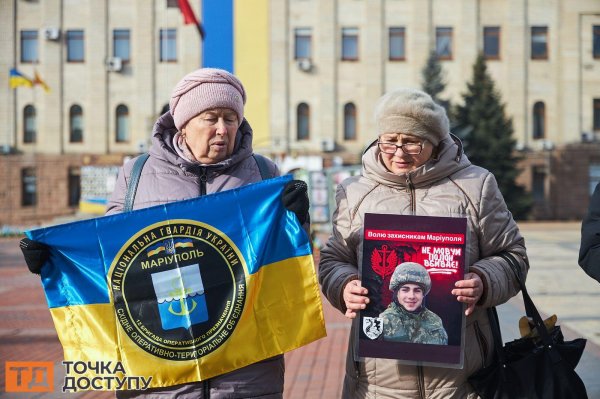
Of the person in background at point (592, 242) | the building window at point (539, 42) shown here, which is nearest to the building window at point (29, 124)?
the building window at point (539, 42)

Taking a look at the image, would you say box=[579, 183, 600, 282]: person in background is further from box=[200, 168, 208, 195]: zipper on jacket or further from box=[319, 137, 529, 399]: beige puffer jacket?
box=[200, 168, 208, 195]: zipper on jacket

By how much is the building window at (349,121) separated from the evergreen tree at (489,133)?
550 centimetres

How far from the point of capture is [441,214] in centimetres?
302

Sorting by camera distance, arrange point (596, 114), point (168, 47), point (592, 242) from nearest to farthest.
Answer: point (592, 242) → point (168, 47) → point (596, 114)

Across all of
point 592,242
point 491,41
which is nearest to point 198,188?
point 592,242

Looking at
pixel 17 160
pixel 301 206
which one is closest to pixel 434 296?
pixel 301 206

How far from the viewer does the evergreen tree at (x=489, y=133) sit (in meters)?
36.3

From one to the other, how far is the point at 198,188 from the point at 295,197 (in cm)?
41

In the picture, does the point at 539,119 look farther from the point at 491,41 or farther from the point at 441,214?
the point at 441,214

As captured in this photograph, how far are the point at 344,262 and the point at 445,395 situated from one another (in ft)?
2.20

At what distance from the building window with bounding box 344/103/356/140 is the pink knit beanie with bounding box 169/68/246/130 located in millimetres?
37049

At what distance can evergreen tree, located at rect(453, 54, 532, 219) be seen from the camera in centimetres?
3634

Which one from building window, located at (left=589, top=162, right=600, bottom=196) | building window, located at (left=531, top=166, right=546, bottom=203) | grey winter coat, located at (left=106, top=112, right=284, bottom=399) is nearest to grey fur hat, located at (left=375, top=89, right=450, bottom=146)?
grey winter coat, located at (left=106, top=112, right=284, bottom=399)

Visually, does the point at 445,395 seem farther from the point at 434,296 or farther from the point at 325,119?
the point at 325,119
